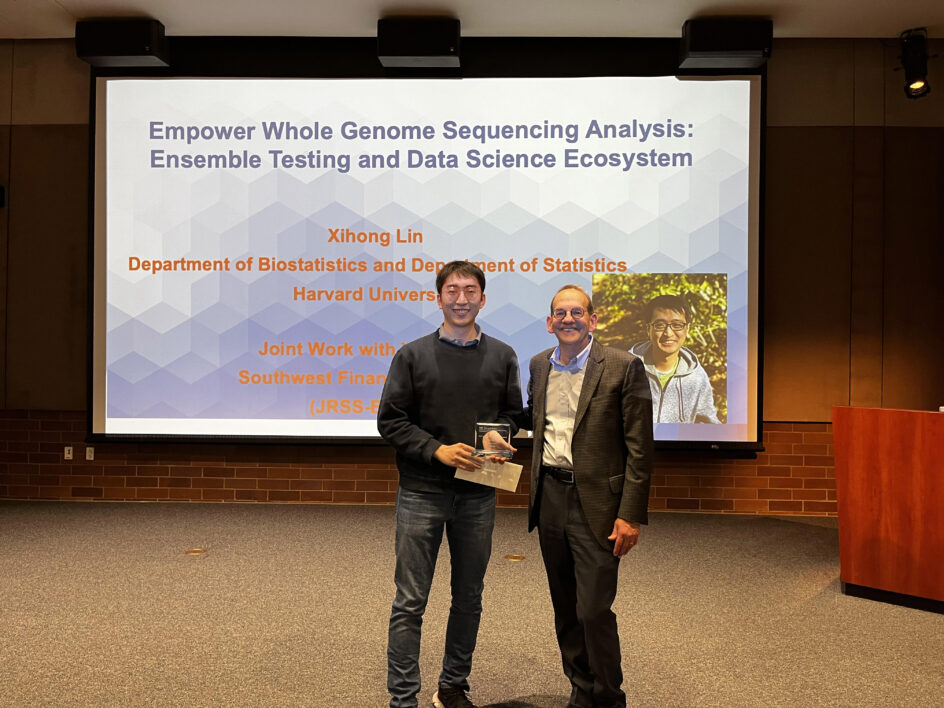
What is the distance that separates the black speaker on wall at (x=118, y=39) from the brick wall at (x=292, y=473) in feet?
8.95

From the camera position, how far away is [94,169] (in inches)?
224

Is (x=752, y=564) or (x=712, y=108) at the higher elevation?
(x=712, y=108)

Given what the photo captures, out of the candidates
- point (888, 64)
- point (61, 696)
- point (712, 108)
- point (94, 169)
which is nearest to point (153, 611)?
point (61, 696)

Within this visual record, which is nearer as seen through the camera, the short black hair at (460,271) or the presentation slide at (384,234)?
the short black hair at (460,271)

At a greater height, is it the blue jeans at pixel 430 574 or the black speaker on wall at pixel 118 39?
the black speaker on wall at pixel 118 39

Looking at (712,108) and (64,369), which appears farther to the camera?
(64,369)

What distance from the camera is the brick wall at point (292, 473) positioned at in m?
5.77

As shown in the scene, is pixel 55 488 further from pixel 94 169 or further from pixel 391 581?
pixel 391 581

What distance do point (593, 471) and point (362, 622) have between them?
164 centimetres

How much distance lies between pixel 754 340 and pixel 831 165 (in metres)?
1.48

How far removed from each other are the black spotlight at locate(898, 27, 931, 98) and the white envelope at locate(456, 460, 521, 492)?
15.8 feet

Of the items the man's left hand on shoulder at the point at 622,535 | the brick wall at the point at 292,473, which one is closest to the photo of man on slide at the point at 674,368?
the brick wall at the point at 292,473

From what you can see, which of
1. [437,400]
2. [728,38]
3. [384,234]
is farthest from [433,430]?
[728,38]

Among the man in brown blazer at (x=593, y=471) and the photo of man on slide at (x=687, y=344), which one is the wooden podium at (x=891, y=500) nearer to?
the photo of man on slide at (x=687, y=344)
